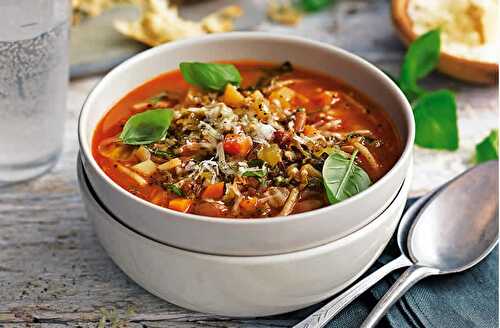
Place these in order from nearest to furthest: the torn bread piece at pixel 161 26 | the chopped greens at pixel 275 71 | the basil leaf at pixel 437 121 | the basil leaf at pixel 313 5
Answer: the chopped greens at pixel 275 71
the basil leaf at pixel 437 121
the torn bread piece at pixel 161 26
the basil leaf at pixel 313 5

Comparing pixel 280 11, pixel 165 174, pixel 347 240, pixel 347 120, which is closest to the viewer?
pixel 347 240

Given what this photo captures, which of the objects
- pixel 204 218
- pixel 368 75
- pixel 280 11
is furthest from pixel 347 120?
pixel 280 11

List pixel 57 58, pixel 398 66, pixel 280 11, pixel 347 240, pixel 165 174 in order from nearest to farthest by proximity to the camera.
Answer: pixel 347 240 → pixel 165 174 → pixel 57 58 → pixel 398 66 → pixel 280 11

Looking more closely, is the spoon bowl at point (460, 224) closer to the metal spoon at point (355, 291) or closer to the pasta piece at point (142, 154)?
the metal spoon at point (355, 291)

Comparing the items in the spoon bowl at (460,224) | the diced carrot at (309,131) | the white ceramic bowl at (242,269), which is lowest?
the spoon bowl at (460,224)

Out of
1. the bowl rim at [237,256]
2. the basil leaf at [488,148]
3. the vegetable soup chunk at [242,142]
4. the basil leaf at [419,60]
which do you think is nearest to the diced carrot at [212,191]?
the vegetable soup chunk at [242,142]

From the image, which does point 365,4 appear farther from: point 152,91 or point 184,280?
point 184,280

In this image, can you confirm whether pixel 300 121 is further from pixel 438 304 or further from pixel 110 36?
pixel 110 36

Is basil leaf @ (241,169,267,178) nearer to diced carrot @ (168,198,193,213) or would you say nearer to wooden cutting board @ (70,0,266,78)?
diced carrot @ (168,198,193,213)
